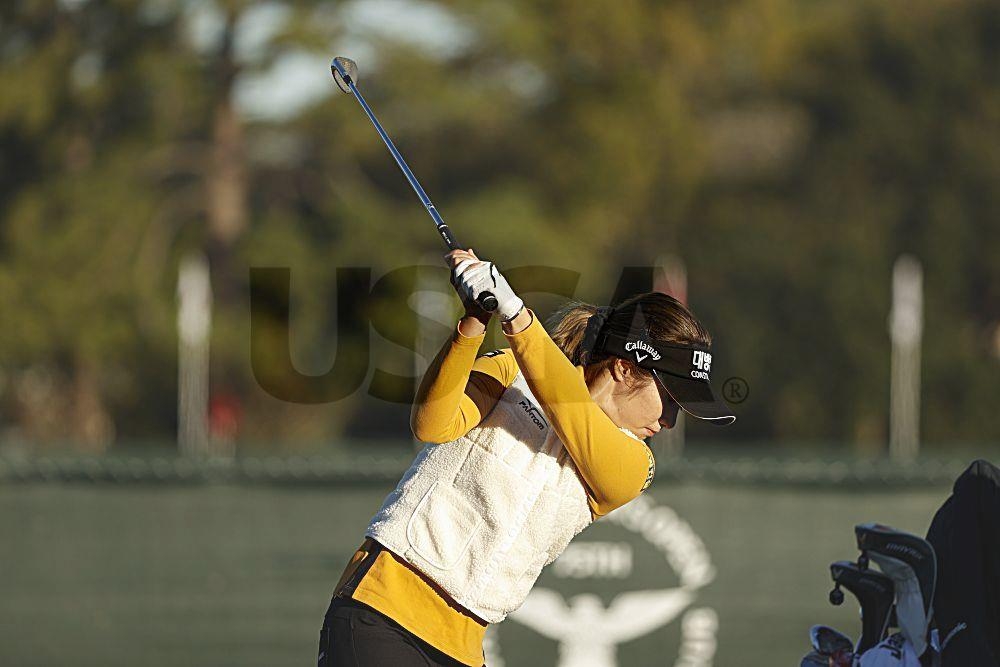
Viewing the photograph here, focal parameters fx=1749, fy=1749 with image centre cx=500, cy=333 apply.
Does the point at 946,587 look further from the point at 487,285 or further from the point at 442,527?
the point at 487,285

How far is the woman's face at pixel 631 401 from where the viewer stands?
12.0 feet

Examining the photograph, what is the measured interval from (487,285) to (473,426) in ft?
1.24

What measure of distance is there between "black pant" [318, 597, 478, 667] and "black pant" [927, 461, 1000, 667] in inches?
60.5

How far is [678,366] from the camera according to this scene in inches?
142

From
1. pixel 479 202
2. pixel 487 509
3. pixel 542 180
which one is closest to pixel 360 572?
pixel 487 509

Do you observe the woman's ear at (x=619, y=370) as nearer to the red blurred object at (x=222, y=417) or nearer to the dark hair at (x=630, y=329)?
the dark hair at (x=630, y=329)

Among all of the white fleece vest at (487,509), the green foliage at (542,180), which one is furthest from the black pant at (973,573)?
the green foliage at (542,180)

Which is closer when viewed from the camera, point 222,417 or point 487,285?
point 487,285

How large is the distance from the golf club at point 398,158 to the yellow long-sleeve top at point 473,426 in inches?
3.8

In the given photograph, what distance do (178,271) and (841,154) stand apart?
Answer: 50.4 ft

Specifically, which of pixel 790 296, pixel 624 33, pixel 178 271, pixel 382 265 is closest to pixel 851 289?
pixel 790 296

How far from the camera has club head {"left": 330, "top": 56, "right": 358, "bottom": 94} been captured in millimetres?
4320

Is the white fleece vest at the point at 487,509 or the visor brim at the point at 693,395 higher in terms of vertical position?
the visor brim at the point at 693,395

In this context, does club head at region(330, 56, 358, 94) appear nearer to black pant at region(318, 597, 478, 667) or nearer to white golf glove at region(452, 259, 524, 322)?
white golf glove at region(452, 259, 524, 322)
